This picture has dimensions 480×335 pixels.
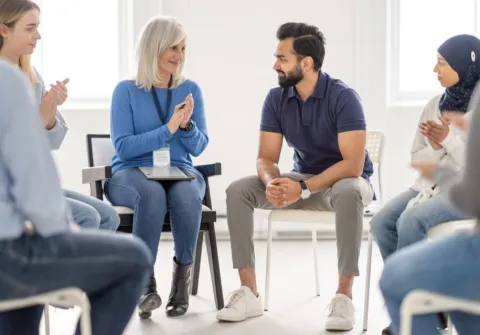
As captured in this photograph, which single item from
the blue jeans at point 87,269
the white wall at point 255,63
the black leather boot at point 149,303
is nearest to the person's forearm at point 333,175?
the black leather boot at point 149,303

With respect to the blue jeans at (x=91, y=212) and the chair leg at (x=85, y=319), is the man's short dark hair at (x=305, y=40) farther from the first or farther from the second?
the chair leg at (x=85, y=319)

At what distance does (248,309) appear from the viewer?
3.42 m

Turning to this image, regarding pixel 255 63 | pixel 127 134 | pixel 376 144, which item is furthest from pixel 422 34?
pixel 127 134

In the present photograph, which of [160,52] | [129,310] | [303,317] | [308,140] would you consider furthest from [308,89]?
[129,310]

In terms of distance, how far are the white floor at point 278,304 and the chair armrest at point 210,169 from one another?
59cm

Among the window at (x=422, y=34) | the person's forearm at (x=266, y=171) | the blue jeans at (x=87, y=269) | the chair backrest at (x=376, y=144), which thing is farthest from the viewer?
the window at (x=422, y=34)

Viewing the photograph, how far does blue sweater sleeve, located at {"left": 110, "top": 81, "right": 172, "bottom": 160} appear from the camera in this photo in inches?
142

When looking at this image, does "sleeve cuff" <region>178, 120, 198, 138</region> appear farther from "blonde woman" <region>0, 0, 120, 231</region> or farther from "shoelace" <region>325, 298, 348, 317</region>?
"shoelace" <region>325, 298, 348, 317</region>

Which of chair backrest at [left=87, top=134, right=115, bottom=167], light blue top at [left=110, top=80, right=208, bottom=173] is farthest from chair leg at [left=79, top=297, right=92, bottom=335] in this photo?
chair backrest at [left=87, top=134, right=115, bottom=167]

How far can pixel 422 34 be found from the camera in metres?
5.85

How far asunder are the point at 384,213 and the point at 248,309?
734 millimetres

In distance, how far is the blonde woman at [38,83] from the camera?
9.45ft

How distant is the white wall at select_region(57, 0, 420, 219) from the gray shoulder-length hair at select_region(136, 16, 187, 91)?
6.28 ft

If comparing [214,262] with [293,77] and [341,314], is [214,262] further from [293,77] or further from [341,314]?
[293,77]
